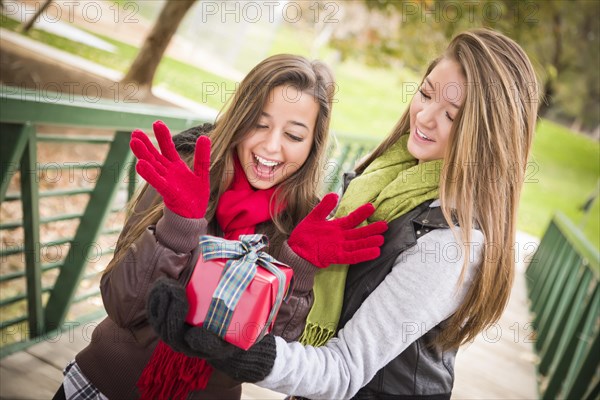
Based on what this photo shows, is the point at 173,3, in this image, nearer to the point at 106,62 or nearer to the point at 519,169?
the point at 106,62

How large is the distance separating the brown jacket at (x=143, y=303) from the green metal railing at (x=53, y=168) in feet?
1.92

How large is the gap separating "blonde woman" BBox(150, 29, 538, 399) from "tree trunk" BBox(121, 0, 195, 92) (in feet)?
15.3

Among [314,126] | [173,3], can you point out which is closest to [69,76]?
[173,3]

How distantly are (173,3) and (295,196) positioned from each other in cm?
468

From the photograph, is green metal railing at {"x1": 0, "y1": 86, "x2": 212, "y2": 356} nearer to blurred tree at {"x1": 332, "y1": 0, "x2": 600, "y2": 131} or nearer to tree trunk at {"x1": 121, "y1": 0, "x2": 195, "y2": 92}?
blurred tree at {"x1": 332, "y1": 0, "x2": 600, "y2": 131}

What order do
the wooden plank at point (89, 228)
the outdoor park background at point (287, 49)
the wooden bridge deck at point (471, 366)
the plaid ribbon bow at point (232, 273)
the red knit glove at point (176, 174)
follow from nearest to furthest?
1. the plaid ribbon bow at point (232, 273)
2. the red knit glove at point (176, 174)
3. the wooden bridge deck at point (471, 366)
4. the wooden plank at point (89, 228)
5. the outdoor park background at point (287, 49)

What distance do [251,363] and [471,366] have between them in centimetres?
240

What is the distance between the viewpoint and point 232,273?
1066 millimetres

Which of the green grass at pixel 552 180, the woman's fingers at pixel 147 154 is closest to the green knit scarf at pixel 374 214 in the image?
the woman's fingers at pixel 147 154

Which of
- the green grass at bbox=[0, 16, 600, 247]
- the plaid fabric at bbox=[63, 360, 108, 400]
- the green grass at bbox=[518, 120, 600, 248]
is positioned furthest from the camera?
the green grass at bbox=[518, 120, 600, 248]

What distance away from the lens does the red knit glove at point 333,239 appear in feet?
4.11

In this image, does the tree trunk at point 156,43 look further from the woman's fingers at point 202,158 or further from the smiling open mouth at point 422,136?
the woman's fingers at point 202,158

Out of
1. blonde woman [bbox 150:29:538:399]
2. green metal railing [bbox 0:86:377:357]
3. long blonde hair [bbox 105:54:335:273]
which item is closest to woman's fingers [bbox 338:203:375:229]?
blonde woman [bbox 150:29:538:399]

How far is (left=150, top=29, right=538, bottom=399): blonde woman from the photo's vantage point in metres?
1.24
